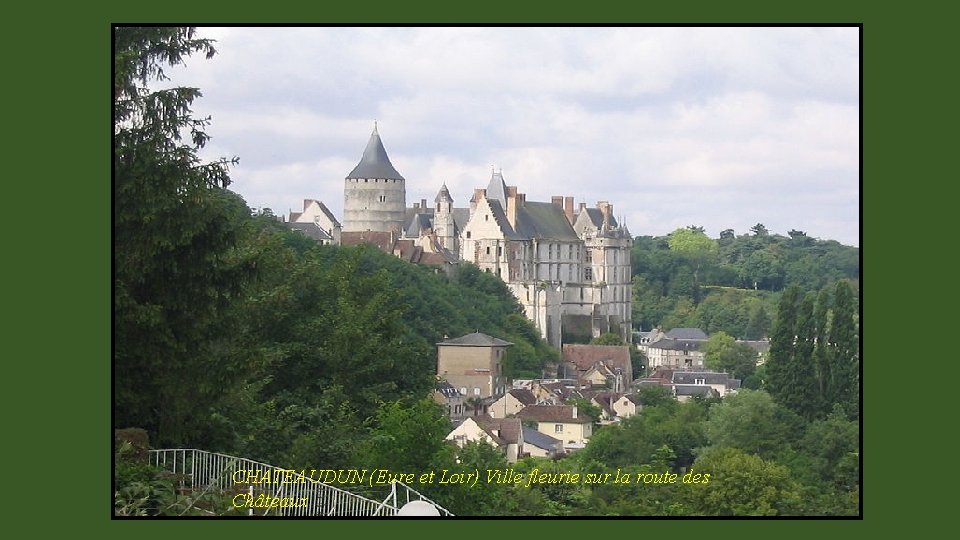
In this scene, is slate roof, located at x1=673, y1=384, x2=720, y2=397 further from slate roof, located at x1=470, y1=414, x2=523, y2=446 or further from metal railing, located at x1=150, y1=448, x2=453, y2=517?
metal railing, located at x1=150, y1=448, x2=453, y2=517

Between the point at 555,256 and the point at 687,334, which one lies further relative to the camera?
the point at 687,334

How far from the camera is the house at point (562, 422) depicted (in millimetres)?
52781

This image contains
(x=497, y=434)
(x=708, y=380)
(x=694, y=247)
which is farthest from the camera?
(x=694, y=247)

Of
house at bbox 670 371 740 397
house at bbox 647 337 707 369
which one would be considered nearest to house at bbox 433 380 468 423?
house at bbox 670 371 740 397

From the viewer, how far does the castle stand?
94.0m

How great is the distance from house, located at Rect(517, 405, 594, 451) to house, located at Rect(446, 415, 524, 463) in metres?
4.07

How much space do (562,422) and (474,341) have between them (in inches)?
509

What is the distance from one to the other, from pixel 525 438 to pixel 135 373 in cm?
3254

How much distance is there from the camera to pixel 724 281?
131250 mm

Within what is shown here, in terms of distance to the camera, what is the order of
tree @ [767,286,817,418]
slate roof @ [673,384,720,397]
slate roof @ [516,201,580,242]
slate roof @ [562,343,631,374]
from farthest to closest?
slate roof @ [516,201,580,242] → slate roof @ [562,343,631,374] → slate roof @ [673,384,720,397] → tree @ [767,286,817,418]

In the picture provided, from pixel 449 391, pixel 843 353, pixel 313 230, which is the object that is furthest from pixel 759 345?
pixel 843 353

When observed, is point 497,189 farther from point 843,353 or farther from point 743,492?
point 743,492

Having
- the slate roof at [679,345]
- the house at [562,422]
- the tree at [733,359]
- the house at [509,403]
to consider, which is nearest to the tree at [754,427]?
the house at [562,422]
